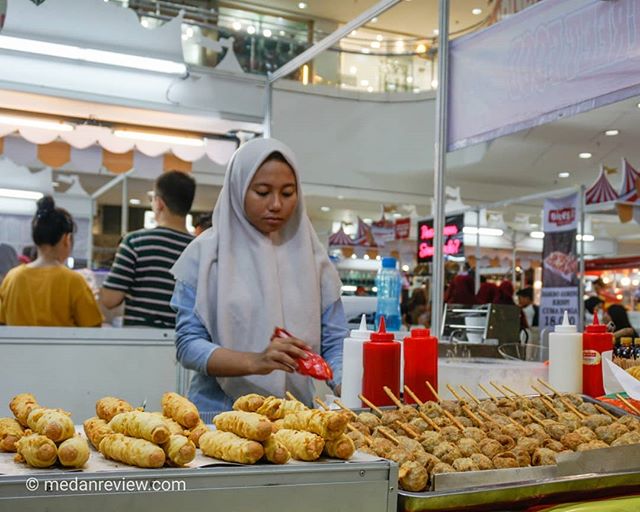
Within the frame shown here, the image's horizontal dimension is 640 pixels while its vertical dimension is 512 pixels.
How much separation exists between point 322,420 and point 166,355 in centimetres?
296

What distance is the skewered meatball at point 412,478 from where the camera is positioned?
1.13 m

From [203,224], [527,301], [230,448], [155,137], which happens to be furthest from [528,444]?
[527,301]

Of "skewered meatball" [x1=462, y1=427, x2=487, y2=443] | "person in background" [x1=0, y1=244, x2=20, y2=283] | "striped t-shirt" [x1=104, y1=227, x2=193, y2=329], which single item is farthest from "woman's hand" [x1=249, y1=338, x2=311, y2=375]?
"person in background" [x1=0, y1=244, x2=20, y2=283]

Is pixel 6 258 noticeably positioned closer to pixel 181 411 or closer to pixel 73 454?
pixel 181 411

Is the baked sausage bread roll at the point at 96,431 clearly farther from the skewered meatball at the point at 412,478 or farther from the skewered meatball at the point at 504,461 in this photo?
the skewered meatball at the point at 504,461

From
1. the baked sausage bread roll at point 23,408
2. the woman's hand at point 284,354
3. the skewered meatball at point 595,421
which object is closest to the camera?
the baked sausage bread roll at point 23,408

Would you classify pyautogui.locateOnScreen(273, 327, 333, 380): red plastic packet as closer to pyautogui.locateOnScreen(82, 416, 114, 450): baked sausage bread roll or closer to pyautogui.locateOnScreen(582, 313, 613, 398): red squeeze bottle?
pyautogui.locateOnScreen(82, 416, 114, 450): baked sausage bread roll

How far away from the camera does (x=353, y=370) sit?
72.5 inches

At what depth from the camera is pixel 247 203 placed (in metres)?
2.02

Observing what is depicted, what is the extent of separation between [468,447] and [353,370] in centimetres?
54

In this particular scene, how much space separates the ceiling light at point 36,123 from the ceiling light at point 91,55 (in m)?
0.56

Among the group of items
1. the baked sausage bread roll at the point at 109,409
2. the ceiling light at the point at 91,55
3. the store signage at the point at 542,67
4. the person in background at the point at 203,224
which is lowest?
the baked sausage bread roll at the point at 109,409

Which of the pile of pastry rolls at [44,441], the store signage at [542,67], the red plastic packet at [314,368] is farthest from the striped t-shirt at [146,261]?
the pile of pastry rolls at [44,441]

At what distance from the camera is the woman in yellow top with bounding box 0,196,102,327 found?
148 inches
